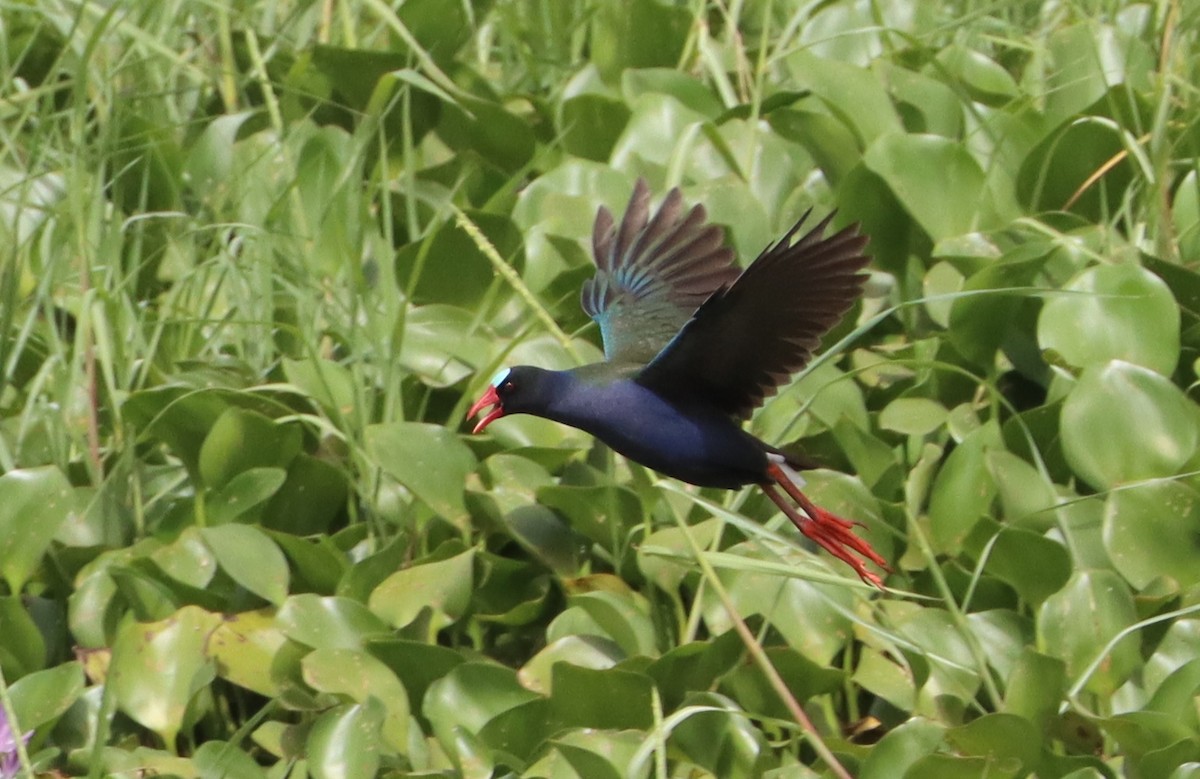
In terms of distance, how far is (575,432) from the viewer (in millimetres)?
3115

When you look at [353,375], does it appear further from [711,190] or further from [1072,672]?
[1072,672]

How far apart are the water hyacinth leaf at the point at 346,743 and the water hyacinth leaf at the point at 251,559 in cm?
30

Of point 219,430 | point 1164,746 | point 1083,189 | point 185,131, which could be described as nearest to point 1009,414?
point 1083,189

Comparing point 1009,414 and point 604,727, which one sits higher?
point 1009,414

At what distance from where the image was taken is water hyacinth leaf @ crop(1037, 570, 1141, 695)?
2.60m

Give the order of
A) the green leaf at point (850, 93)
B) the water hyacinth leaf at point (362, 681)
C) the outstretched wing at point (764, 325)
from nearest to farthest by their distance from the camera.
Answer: the outstretched wing at point (764, 325), the water hyacinth leaf at point (362, 681), the green leaf at point (850, 93)

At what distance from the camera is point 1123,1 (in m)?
4.03

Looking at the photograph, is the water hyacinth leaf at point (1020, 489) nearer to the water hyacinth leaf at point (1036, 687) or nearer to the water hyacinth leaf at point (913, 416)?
the water hyacinth leaf at point (913, 416)

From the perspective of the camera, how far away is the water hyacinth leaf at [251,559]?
2807mm

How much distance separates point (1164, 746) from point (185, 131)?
8.25 feet

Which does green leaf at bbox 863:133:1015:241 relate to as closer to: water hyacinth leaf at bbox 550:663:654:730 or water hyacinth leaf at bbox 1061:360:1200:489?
water hyacinth leaf at bbox 1061:360:1200:489

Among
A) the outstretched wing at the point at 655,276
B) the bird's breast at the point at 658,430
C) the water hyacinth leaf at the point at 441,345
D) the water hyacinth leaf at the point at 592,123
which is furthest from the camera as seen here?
the water hyacinth leaf at the point at 592,123

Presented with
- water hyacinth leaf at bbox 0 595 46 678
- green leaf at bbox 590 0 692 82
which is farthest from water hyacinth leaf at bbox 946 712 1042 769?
green leaf at bbox 590 0 692 82

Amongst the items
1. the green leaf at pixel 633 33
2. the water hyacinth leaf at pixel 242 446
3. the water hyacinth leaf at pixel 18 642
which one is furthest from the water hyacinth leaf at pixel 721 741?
the green leaf at pixel 633 33
